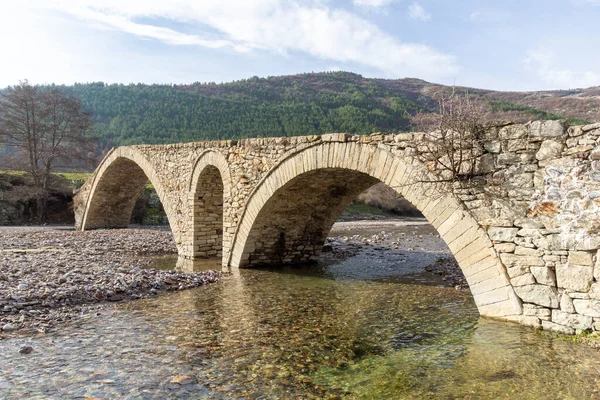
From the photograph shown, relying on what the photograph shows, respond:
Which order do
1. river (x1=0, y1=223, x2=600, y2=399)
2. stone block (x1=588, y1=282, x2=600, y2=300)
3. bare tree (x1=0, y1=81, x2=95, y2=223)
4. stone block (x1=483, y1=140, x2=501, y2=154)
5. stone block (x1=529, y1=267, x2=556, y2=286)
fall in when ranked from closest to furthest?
river (x1=0, y1=223, x2=600, y2=399), stone block (x1=588, y1=282, x2=600, y2=300), stone block (x1=529, y1=267, x2=556, y2=286), stone block (x1=483, y1=140, x2=501, y2=154), bare tree (x1=0, y1=81, x2=95, y2=223)

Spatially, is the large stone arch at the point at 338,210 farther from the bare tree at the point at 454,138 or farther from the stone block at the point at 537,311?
the bare tree at the point at 454,138

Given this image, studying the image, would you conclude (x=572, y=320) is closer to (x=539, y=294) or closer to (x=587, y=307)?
(x=587, y=307)

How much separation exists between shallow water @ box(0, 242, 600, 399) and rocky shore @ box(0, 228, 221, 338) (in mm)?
564

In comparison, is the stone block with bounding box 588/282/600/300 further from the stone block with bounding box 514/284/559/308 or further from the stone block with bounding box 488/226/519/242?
the stone block with bounding box 488/226/519/242

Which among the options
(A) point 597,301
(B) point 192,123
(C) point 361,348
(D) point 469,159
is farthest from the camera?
(B) point 192,123

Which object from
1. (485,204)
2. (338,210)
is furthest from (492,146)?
(338,210)

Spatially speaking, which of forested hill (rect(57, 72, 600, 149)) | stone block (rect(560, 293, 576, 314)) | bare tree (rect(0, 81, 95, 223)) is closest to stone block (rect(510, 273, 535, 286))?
stone block (rect(560, 293, 576, 314))

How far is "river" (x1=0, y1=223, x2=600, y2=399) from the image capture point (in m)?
4.21

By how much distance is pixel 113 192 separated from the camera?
73.3ft

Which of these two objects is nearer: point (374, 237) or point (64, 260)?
point (64, 260)

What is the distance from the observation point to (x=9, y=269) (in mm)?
8977

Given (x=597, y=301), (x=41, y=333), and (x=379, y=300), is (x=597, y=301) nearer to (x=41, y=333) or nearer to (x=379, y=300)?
(x=379, y=300)

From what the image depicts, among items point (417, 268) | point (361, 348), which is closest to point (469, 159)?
point (361, 348)

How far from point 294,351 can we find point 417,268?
6.91m
